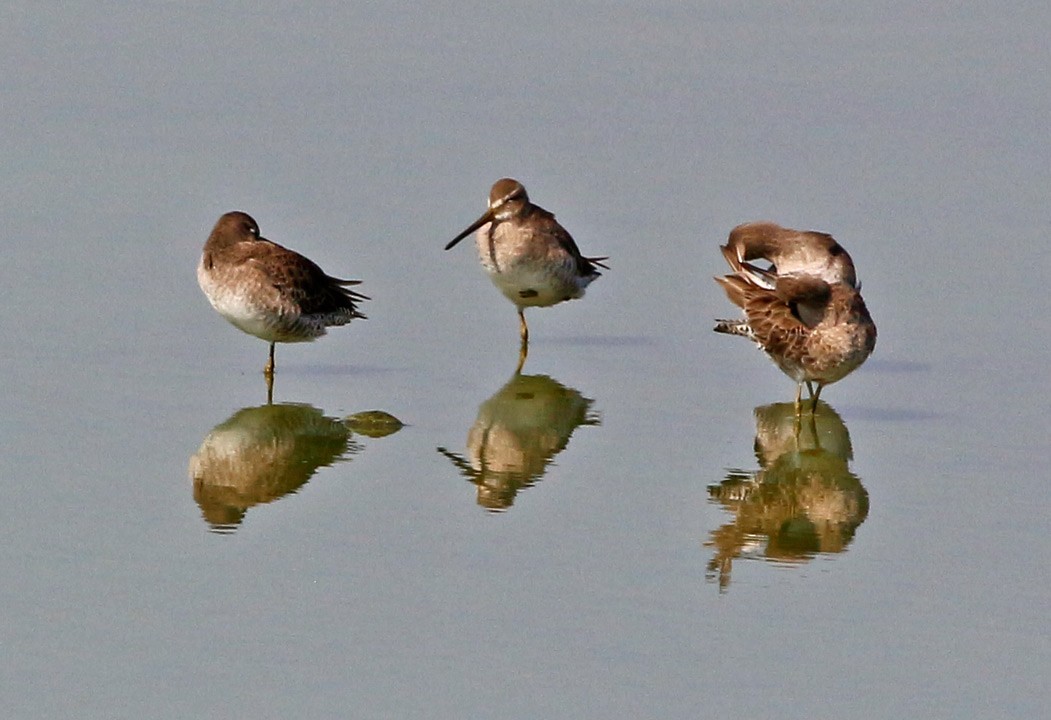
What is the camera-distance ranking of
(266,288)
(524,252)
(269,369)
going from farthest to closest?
(524,252)
(269,369)
(266,288)

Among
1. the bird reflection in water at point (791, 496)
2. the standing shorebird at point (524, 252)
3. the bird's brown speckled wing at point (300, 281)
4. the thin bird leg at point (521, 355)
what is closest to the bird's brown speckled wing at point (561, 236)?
the standing shorebird at point (524, 252)

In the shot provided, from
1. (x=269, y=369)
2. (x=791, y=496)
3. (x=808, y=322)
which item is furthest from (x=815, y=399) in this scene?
(x=269, y=369)

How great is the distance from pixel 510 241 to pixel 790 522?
18.6ft

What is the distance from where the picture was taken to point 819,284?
13.6 m

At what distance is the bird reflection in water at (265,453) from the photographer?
1118 cm

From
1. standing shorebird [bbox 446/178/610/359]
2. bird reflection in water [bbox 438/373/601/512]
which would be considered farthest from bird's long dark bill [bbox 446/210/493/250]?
bird reflection in water [bbox 438/373/601/512]

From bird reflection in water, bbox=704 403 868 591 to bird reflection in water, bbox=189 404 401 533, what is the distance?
2384mm

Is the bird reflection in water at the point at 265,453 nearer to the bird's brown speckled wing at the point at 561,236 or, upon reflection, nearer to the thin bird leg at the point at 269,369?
the thin bird leg at the point at 269,369

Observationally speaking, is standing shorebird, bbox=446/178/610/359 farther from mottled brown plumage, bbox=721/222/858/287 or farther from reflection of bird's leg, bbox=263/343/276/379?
reflection of bird's leg, bbox=263/343/276/379

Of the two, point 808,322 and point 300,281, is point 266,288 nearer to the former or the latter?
point 300,281

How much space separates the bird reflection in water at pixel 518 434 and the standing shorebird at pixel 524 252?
5.74 feet

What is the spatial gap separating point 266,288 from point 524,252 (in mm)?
2741

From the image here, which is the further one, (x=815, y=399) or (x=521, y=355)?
(x=521, y=355)

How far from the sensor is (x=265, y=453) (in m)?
12.1
